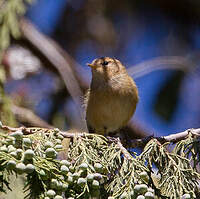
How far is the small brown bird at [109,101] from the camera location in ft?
15.7

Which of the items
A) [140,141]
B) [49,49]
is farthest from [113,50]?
[140,141]

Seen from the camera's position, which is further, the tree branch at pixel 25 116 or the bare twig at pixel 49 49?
the bare twig at pixel 49 49

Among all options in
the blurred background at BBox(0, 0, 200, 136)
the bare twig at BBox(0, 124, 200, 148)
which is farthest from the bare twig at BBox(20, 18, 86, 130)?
the bare twig at BBox(0, 124, 200, 148)

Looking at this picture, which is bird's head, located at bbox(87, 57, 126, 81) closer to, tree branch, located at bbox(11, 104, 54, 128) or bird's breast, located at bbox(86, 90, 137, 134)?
bird's breast, located at bbox(86, 90, 137, 134)

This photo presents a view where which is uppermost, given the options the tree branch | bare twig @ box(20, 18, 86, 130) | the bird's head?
bare twig @ box(20, 18, 86, 130)

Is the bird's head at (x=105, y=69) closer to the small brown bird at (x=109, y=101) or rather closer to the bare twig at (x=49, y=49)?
the small brown bird at (x=109, y=101)

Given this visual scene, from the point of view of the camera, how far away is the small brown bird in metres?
4.78

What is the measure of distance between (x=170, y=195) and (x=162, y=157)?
358 mm

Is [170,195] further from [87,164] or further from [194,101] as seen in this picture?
[194,101]

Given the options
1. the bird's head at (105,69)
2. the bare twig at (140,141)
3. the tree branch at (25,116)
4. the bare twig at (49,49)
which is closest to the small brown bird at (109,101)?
the bird's head at (105,69)

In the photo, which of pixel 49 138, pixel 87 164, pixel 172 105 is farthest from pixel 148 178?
pixel 172 105

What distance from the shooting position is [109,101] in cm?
477

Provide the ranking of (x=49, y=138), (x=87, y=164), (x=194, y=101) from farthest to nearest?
1. (x=194, y=101)
2. (x=49, y=138)
3. (x=87, y=164)

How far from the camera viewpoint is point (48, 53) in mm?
6488
